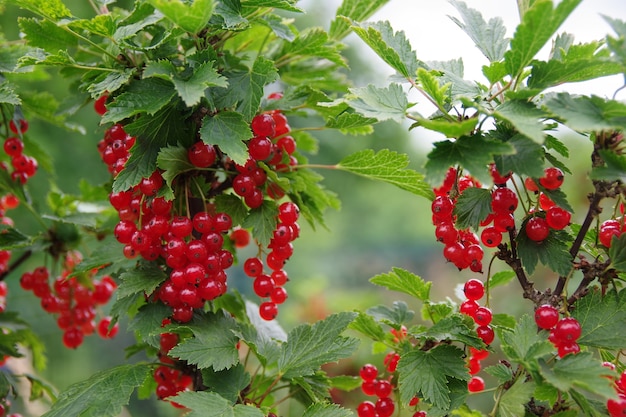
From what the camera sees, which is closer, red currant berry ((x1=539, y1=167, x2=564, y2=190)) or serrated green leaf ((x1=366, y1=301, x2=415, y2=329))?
red currant berry ((x1=539, y1=167, x2=564, y2=190))

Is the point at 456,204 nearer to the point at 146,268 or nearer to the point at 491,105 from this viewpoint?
the point at 491,105

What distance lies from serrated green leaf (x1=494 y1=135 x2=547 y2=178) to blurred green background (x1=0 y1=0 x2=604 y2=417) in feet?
3.08

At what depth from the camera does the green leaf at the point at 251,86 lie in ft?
2.49

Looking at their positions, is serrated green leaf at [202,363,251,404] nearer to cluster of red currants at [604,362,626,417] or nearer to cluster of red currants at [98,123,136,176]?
cluster of red currants at [98,123,136,176]

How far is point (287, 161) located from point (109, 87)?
0.27m

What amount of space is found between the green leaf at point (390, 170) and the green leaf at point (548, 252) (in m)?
0.15

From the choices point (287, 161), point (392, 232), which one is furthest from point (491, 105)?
point (392, 232)

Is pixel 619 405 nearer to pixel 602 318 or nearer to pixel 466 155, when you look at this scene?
pixel 602 318

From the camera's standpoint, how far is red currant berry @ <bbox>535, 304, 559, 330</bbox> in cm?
65

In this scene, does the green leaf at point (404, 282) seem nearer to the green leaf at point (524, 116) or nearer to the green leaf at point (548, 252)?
the green leaf at point (548, 252)

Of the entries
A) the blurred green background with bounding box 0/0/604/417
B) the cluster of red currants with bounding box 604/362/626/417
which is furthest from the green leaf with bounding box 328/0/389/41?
the blurred green background with bounding box 0/0/604/417

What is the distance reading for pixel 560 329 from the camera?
65cm

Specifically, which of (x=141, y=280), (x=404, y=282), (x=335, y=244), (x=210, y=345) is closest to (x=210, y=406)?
(x=210, y=345)

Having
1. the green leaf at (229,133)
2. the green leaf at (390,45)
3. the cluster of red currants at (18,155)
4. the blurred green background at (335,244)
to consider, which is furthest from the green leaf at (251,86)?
the blurred green background at (335,244)
